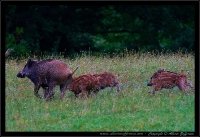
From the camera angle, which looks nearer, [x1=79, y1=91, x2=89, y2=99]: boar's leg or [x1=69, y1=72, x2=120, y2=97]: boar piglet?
[x1=79, y1=91, x2=89, y2=99]: boar's leg

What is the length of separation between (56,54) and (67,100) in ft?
10.1

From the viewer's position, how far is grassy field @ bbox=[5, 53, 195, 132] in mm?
11734

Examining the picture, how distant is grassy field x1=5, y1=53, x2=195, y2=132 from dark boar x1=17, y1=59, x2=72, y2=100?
180 millimetres

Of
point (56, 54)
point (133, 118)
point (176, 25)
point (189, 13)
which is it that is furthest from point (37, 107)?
point (176, 25)

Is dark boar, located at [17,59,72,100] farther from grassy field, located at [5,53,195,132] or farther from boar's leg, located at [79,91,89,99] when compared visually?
boar's leg, located at [79,91,89,99]

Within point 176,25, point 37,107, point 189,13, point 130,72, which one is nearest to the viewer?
point 37,107

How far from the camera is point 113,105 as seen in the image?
1239 cm

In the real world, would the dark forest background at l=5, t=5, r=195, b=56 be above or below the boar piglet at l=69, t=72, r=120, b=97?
above

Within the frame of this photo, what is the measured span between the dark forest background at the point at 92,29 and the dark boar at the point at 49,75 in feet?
8.94

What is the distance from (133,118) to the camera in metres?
11.9

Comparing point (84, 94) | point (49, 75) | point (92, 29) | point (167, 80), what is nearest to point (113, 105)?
point (84, 94)

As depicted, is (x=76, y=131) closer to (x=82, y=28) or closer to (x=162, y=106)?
(x=162, y=106)

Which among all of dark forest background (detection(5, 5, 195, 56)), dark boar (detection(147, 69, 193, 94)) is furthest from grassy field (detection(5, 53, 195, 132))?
dark forest background (detection(5, 5, 195, 56))

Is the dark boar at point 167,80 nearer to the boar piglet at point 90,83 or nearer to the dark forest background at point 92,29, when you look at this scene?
the boar piglet at point 90,83
